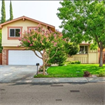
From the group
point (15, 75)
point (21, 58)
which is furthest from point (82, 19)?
point (21, 58)

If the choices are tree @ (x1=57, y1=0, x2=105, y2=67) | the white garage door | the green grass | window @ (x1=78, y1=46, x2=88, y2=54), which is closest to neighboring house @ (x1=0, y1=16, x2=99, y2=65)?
the white garage door

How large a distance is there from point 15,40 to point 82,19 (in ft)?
33.8

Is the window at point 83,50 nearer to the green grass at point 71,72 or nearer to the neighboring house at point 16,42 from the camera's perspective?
the neighboring house at point 16,42

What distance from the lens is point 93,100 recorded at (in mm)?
6227

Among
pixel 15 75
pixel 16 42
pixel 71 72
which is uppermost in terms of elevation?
pixel 16 42

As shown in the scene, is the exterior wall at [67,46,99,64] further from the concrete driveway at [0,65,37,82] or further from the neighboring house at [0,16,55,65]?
the concrete driveway at [0,65,37,82]

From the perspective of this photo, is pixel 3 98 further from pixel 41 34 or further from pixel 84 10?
pixel 84 10

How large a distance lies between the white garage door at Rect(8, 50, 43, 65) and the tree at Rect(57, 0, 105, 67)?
711cm

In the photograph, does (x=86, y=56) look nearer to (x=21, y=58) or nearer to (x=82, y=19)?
(x=82, y=19)

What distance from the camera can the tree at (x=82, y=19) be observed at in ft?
47.2

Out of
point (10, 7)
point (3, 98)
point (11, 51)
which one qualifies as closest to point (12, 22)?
point (11, 51)

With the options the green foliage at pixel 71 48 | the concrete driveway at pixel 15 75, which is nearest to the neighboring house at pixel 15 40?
the green foliage at pixel 71 48

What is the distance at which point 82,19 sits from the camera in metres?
15.2

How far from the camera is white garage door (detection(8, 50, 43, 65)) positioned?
70.0ft
